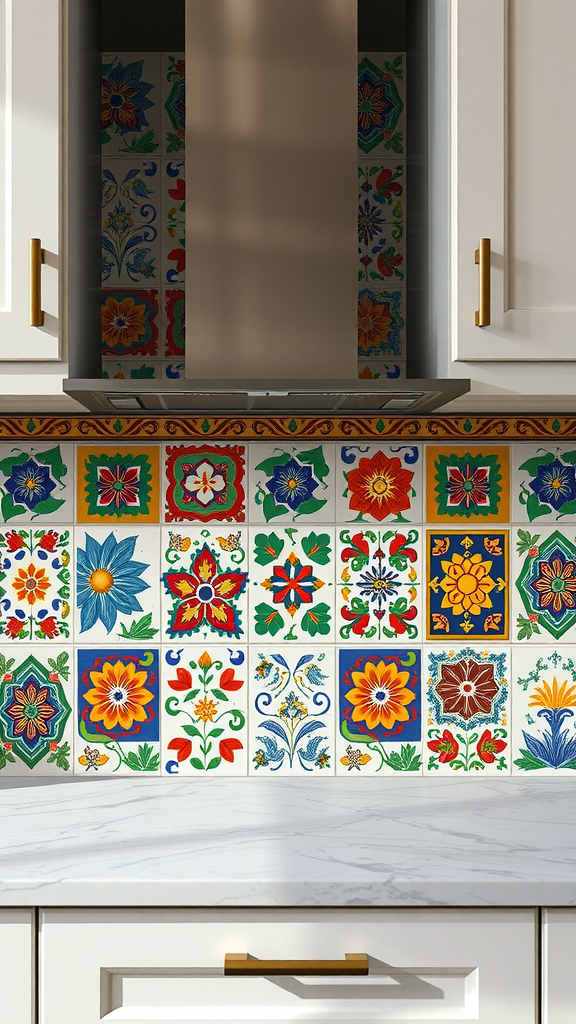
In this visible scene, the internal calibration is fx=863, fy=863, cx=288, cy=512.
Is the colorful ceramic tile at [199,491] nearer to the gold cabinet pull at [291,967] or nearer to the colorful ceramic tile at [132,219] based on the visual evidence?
the colorful ceramic tile at [132,219]

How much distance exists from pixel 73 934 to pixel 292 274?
1.00 m

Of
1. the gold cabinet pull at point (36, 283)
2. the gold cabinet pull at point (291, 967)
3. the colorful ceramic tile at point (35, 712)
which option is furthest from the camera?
the colorful ceramic tile at point (35, 712)

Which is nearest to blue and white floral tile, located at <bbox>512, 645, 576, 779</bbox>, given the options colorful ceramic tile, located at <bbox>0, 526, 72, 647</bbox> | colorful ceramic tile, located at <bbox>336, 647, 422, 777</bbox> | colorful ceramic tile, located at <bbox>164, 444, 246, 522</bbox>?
colorful ceramic tile, located at <bbox>336, 647, 422, 777</bbox>

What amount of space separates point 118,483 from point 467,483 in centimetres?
68

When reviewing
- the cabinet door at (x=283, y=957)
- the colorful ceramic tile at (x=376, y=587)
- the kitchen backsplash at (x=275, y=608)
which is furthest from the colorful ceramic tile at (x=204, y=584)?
the cabinet door at (x=283, y=957)

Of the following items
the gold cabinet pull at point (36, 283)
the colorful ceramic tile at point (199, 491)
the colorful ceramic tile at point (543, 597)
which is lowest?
the colorful ceramic tile at point (543, 597)

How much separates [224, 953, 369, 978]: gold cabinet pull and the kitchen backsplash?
55 centimetres

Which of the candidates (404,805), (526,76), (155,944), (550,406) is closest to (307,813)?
(404,805)

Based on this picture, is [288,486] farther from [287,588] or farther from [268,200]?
→ [268,200]

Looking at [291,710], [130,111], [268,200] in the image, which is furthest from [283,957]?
[130,111]

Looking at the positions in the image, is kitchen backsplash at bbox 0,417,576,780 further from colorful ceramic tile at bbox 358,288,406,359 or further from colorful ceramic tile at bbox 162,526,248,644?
colorful ceramic tile at bbox 358,288,406,359

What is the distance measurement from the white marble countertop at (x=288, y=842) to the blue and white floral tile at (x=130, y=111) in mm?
1237

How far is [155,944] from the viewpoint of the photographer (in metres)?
1.15

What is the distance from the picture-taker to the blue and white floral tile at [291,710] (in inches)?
65.9
